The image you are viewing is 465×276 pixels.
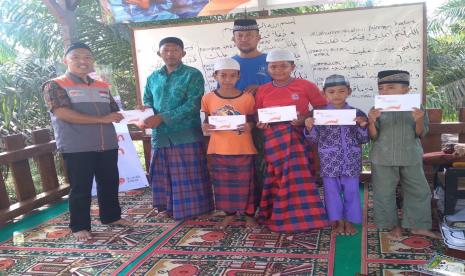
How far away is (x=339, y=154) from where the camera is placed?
10.2ft

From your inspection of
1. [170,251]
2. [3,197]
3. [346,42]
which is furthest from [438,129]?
[3,197]

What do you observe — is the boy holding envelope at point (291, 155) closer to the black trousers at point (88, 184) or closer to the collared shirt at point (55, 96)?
the black trousers at point (88, 184)

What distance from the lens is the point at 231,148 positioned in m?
3.33

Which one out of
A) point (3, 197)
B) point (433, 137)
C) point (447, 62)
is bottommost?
point (3, 197)

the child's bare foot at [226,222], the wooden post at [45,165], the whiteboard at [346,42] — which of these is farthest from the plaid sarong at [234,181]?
the wooden post at [45,165]

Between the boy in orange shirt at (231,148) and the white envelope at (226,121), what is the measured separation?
46mm

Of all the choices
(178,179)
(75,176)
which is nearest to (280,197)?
(178,179)

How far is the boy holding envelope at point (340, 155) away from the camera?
306cm

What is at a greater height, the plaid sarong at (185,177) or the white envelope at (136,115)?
the white envelope at (136,115)

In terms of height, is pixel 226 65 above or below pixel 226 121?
above

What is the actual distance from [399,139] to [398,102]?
1.22ft

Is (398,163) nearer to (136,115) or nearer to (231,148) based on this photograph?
(231,148)

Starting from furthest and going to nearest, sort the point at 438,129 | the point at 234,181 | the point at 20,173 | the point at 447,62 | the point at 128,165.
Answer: the point at 447,62, the point at 128,165, the point at 20,173, the point at 438,129, the point at 234,181

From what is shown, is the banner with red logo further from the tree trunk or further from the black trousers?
the black trousers
